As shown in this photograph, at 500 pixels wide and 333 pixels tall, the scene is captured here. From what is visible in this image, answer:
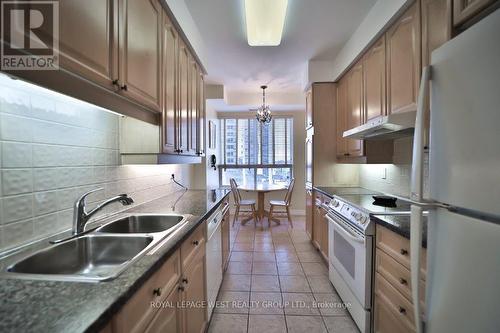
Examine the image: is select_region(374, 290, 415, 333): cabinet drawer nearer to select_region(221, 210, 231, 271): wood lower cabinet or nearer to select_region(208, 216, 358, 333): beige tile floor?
select_region(208, 216, 358, 333): beige tile floor

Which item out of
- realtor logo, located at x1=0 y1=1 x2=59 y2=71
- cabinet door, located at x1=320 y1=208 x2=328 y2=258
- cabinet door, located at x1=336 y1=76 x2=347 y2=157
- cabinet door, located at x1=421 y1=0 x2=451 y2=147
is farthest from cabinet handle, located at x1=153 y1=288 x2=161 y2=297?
cabinet door, located at x1=336 y1=76 x2=347 y2=157

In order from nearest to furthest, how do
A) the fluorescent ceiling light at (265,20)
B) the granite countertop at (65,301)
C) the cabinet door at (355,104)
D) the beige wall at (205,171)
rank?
the granite countertop at (65,301)
the fluorescent ceiling light at (265,20)
the cabinet door at (355,104)
the beige wall at (205,171)

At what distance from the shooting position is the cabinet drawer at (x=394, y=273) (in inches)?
Result: 48.5

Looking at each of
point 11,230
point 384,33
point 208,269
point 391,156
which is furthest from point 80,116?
point 391,156

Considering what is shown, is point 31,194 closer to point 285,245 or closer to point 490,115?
point 490,115

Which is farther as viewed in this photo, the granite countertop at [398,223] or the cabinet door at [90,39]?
the granite countertop at [398,223]

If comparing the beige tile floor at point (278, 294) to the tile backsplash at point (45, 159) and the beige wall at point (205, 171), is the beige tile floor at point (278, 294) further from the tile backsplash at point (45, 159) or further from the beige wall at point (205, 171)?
the beige wall at point (205, 171)

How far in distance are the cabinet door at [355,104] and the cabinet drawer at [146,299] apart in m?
2.27

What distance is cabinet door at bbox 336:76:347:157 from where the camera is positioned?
2.96 m

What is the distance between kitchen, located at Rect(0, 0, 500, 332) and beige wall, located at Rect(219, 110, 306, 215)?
6.57 ft

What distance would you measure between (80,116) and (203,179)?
3.55m

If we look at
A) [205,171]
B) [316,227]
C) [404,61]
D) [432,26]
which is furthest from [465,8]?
[205,171]

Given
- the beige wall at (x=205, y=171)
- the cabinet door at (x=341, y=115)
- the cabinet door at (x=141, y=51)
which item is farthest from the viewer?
the beige wall at (x=205, y=171)

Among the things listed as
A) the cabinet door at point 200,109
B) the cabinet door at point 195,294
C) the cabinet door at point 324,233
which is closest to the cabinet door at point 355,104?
the cabinet door at point 324,233
